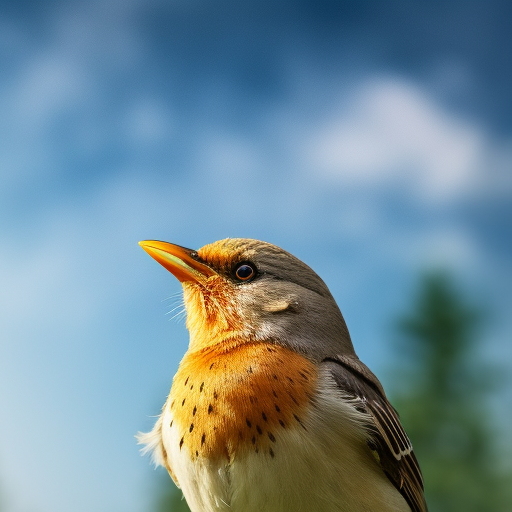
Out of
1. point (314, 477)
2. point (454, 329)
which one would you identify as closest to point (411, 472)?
point (314, 477)

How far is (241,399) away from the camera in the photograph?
4180mm

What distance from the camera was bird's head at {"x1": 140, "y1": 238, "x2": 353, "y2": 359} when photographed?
4762 millimetres

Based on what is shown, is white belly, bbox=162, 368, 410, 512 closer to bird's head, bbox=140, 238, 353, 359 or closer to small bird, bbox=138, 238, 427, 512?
small bird, bbox=138, 238, 427, 512

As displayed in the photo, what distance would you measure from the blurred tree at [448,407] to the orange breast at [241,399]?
12223 mm

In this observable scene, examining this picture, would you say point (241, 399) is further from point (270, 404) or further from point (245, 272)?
point (245, 272)

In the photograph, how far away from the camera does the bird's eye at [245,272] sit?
511 cm

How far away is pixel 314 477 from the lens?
406 centimetres

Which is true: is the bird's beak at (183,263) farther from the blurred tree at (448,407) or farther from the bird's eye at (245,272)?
the blurred tree at (448,407)

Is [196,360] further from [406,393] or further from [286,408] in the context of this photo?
[406,393]

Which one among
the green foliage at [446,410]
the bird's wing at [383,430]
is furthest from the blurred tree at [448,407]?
the bird's wing at [383,430]

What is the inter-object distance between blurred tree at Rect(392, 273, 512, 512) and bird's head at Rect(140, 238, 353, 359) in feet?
38.7

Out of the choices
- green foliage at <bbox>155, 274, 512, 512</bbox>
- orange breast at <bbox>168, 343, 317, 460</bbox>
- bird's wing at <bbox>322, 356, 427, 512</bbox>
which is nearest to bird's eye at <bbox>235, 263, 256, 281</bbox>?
orange breast at <bbox>168, 343, 317, 460</bbox>

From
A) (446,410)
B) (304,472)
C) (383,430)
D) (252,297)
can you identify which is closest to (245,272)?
(252,297)

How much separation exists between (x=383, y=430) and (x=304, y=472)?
781 mm
